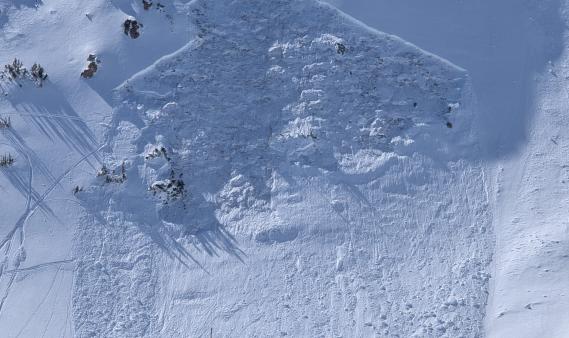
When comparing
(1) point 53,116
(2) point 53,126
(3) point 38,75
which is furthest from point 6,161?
(3) point 38,75

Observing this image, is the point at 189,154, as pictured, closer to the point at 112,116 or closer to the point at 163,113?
the point at 163,113

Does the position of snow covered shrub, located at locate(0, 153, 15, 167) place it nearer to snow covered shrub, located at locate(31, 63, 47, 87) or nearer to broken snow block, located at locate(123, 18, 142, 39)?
snow covered shrub, located at locate(31, 63, 47, 87)

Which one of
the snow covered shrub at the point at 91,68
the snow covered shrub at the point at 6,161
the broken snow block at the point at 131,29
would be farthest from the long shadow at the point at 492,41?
the snow covered shrub at the point at 6,161

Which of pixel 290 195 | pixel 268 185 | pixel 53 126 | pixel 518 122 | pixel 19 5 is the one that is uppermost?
pixel 19 5

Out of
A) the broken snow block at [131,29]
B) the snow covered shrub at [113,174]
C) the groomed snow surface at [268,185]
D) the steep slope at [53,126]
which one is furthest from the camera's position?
the broken snow block at [131,29]

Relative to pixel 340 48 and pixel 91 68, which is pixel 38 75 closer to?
pixel 91 68

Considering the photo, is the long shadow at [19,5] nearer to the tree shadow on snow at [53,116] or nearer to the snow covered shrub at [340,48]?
the tree shadow on snow at [53,116]

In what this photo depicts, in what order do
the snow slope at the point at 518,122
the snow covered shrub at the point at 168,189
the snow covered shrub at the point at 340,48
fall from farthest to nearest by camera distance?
the snow covered shrub at the point at 340,48, the snow covered shrub at the point at 168,189, the snow slope at the point at 518,122
